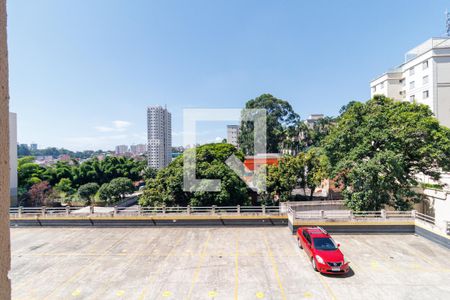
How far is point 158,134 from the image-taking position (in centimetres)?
11394

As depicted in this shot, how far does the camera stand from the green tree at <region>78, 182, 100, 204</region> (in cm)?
2734

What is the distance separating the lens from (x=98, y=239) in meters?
12.6

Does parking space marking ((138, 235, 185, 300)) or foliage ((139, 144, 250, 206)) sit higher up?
foliage ((139, 144, 250, 206))

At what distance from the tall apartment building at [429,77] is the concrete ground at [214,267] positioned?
23.3 metres

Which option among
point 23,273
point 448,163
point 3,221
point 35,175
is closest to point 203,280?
point 23,273

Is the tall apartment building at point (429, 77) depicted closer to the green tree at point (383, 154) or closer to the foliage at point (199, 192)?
the green tree at point (383, 154)

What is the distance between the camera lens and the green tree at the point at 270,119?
39.2 meters

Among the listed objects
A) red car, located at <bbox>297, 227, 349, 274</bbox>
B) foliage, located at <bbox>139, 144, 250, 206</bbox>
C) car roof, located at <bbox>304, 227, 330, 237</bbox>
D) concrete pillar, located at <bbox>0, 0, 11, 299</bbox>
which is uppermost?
concrete pillar, located at <bbox>0, 0, 11, 299</bbox>

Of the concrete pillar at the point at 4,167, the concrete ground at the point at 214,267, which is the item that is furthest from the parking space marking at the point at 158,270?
the concrete pillar at the point at 4,167

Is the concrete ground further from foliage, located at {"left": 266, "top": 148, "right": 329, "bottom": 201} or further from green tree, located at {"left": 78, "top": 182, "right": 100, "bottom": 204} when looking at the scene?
green tree, located at {"left": 78, "top": 182, "right": 100, "bottom": 204}

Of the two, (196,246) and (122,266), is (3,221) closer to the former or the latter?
(122,266)

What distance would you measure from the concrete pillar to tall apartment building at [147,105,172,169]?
10801 centimetres

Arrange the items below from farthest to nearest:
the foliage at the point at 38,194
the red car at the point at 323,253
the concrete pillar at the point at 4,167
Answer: the foliage at the point at 38,194 → the red car at the point at 323,253 → the concrete pillar at the point at 4,167

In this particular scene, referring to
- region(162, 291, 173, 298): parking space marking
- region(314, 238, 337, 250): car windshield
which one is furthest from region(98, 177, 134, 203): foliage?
region(314, 238, 337, 250): car windshield
